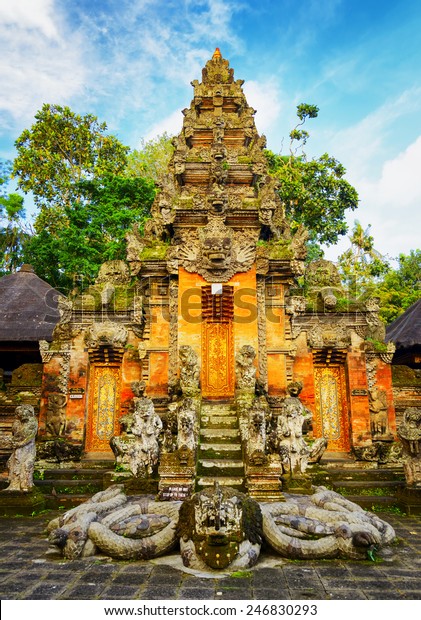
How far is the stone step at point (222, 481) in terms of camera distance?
7676 mm

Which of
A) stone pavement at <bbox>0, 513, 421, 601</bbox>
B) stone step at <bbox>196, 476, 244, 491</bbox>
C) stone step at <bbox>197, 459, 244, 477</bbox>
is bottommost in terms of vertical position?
stone pavement at <bbox>0, 513, 421, 601</bbox>

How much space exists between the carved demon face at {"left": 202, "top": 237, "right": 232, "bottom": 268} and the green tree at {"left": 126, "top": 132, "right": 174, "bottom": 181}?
1741cm

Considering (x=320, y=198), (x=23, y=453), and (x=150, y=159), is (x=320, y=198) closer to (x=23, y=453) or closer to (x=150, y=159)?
(x=150, y=159)

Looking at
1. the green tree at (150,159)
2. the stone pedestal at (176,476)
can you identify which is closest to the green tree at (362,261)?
the green tree at (150,159)

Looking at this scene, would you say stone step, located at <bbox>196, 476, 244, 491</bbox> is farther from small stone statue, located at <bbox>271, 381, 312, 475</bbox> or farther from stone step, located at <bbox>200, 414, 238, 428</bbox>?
stone step, located at <bbox>200, 414, 238, 428</bbox>

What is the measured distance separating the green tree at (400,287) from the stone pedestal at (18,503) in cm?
1930

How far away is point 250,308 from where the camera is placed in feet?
35.7

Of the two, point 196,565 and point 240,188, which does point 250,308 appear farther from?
point 196,565

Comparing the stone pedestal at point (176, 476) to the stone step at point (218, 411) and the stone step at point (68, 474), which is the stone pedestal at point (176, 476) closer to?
the stone step at point (218, 411)

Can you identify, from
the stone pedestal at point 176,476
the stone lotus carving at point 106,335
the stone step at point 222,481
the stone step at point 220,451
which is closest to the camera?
the stone pedestal at point 176,476

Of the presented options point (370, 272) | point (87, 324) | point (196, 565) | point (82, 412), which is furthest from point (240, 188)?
→ point (370, 272)

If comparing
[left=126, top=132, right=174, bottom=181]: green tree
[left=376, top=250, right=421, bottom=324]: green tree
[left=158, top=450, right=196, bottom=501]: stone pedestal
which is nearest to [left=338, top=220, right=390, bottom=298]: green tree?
[left=376, top=250, right=421, bottom=324]: green tree

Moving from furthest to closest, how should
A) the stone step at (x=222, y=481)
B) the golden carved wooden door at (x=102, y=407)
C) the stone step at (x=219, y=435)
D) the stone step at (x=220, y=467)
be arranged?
1. the golden carved wooden door at (x=102, y=407)
2. the stone step at (x=219, y=435)
3. the stone step at (x=220, y=467)
4. the stone step at (x=222, y=481)

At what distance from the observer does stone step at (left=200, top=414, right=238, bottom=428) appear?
9.34 metres
